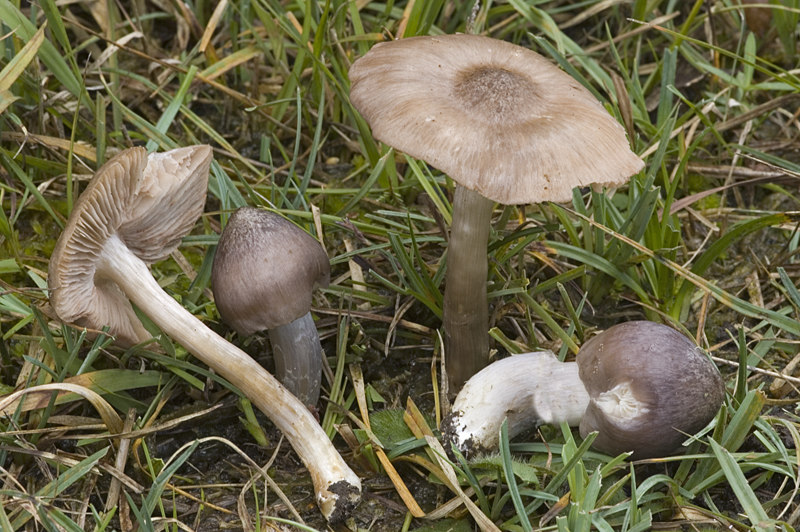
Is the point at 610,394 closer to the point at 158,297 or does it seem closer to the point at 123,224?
the point at 158,297

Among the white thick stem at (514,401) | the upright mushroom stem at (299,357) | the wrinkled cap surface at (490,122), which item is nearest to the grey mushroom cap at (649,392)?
the white thick stem at (514,401)

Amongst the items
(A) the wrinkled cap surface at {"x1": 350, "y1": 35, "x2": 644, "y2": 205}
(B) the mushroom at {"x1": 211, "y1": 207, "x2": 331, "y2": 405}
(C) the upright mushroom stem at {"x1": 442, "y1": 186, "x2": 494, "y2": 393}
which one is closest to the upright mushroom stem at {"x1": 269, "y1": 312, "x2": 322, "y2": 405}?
(B) the mushroom at {"x1": 211, "y1": 207, "x2": 331, "y2": 405}

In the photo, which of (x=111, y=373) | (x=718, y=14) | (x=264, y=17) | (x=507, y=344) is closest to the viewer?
→ (x=111, y=373)

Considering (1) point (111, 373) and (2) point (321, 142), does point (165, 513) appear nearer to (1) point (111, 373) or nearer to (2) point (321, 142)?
(1) point (111, 373)

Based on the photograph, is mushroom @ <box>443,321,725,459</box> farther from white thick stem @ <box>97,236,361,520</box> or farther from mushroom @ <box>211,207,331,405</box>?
mushroom @ <box>211,207,331,405</box>

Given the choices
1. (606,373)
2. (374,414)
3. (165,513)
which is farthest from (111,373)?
(606,373)

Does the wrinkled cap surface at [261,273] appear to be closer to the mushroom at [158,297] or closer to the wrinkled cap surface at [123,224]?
the mushroom at [158,297]

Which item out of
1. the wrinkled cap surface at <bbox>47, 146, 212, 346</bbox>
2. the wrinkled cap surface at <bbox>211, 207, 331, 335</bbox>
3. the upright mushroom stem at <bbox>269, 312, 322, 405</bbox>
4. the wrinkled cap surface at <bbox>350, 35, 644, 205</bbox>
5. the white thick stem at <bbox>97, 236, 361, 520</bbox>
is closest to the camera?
the wrinkled cap surface at <bbox>350, 35, 644, 205</bbox>
